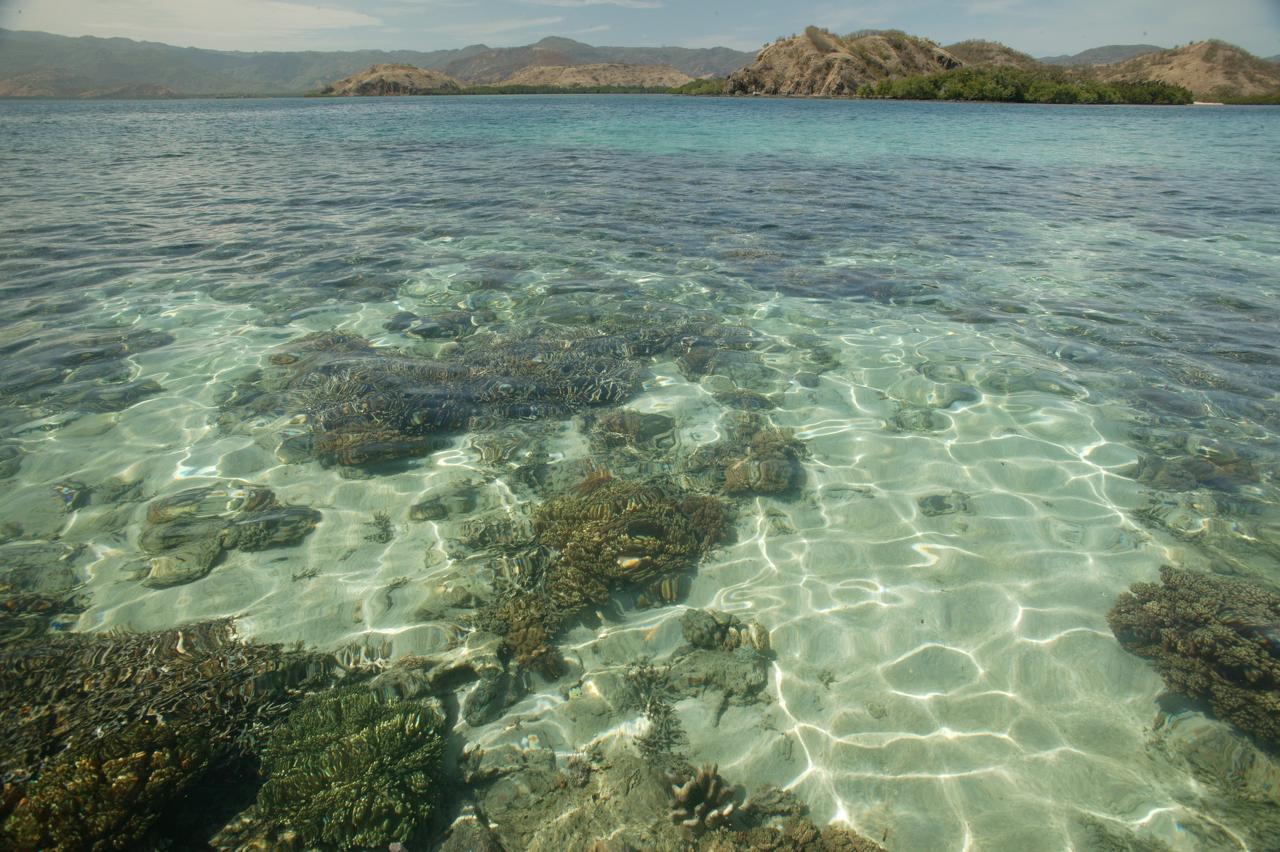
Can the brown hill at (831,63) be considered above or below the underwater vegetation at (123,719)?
above

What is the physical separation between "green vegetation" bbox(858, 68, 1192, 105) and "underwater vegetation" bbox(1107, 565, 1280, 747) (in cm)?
9334

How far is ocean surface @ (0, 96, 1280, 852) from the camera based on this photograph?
3822 millimetres

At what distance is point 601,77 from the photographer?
175250 millimetres

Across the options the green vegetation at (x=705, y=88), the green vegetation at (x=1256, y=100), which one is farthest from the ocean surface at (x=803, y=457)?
the green vegetation at (x=705, y=88)

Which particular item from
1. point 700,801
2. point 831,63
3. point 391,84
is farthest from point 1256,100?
point 391,84

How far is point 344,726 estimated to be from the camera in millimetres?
3529

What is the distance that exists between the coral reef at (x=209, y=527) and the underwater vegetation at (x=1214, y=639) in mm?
6699

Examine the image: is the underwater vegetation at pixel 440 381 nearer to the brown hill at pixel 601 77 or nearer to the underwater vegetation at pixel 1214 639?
the underwater vegetation at pixel 1214 639

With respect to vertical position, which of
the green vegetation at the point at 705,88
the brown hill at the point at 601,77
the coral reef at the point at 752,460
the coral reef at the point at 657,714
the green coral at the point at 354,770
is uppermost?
the brown hill at the point at 601,77

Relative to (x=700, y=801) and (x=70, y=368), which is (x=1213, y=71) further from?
(x=70, y=368)

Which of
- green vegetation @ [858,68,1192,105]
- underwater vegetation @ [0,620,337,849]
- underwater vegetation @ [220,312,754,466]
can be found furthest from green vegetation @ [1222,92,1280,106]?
underwater vegetation @ [0,620,337,849]

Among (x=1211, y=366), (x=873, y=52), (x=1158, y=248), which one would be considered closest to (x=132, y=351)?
(x=1211, y=366)

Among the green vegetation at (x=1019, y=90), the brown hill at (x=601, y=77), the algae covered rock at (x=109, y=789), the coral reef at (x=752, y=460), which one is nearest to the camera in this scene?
the algae covered rock at (x=109, y=789)

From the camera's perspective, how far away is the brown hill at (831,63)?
9544cm
